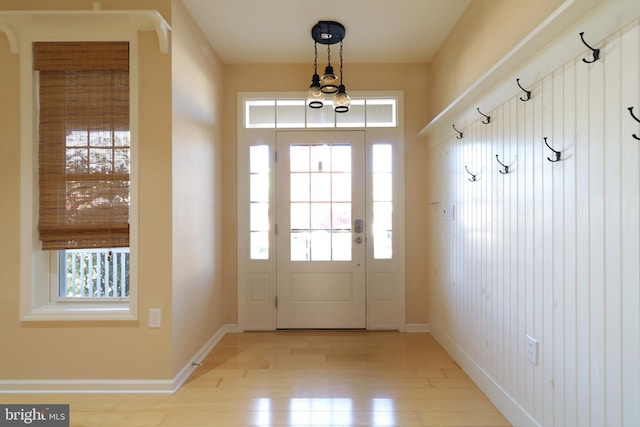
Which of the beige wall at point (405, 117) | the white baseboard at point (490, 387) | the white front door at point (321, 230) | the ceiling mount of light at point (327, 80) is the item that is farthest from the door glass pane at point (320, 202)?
the white baseboard at point (490, 387)

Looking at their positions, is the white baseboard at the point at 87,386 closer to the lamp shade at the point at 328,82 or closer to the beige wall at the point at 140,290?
the beige wall at the point at 140,290

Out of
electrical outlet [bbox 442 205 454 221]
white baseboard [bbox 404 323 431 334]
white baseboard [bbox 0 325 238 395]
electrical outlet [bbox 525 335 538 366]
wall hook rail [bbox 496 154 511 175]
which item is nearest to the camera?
electrical outlet [bbox 525 335 538 366]

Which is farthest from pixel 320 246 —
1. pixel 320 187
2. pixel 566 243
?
pixel 566 243

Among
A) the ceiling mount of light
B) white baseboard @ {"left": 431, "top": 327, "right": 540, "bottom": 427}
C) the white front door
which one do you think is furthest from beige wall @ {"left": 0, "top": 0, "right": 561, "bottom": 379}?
white baseboard @ {"left": 431, "top": 327, "right": 540, "bottom": 427}

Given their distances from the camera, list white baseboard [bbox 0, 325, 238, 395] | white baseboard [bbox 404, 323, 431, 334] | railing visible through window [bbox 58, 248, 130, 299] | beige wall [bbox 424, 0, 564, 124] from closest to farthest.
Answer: beige wall [bbox 424, 0, 564, 124]
white baseboard [bbox 0, 325, 238, 395]
railing visible through window [bbox 58, 248, 130, 299]
white baseboard [bbox 404, 323, 431, 334]

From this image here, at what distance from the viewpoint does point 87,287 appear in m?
2.68

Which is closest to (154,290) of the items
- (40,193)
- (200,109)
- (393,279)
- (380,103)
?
(40,193)

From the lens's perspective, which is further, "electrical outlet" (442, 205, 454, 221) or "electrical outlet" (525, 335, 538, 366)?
"electrical outlet" (442, 205, 454, 221)

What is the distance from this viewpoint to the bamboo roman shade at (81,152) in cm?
243

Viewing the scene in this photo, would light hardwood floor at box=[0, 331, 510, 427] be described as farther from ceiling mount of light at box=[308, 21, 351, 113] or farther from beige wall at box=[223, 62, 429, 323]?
ceiling mount of light at box=[308, 21, 351, 113]

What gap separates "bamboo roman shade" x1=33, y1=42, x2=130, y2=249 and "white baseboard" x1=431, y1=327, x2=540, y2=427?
2670 millimetres

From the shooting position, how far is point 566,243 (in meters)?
1.56

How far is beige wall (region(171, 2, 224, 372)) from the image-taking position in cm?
253

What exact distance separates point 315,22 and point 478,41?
1318 mm
